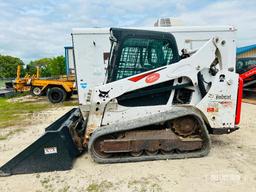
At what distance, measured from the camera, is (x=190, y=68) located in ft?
12.9

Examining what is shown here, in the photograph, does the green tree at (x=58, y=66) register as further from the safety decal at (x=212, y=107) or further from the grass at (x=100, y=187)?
the grass at (x=100, y=187)

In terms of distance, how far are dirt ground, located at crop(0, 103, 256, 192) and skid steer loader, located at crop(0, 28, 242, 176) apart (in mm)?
176

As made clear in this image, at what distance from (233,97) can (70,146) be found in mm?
2940

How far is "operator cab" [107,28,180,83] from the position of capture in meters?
3.98

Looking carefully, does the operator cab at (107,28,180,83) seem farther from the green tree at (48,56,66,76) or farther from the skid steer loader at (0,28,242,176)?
the green tree at (48,56,66,76)

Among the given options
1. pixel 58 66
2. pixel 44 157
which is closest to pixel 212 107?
pixel 44 157

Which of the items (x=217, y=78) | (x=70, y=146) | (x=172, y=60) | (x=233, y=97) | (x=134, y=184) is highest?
(x=172, y=60)

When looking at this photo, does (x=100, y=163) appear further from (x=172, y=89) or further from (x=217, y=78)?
(x=217, y=78)

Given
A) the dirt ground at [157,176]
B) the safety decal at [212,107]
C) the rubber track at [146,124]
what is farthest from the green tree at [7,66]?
the safety decal at [212,107]

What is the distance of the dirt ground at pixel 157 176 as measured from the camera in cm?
313

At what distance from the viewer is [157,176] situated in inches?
133

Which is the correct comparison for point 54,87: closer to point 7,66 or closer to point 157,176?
point 157,176

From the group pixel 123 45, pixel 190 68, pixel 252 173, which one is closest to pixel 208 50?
pixel 190 68

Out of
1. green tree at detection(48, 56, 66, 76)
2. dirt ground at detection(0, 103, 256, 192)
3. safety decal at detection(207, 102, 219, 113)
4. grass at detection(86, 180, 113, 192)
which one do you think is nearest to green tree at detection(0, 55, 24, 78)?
green tree at detection(48, 56, 66, 76)
